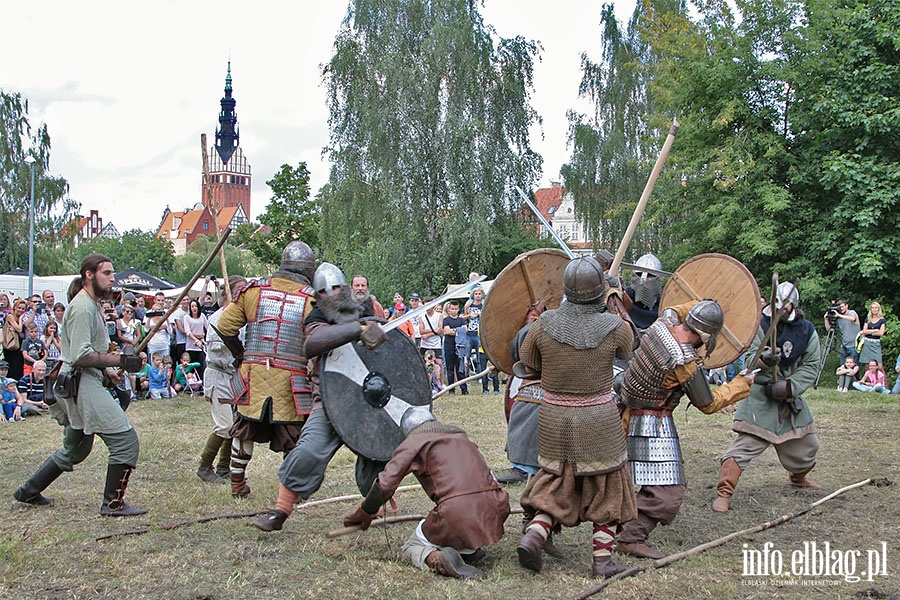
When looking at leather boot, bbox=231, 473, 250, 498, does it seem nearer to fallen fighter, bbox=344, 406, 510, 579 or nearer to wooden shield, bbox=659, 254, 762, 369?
fallen fighter, bbox=344, 406, 510, 579

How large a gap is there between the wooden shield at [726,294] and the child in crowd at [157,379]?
7888mm

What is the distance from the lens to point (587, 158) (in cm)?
2489

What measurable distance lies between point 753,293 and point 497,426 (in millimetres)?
3944

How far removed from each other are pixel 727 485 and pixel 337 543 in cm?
251

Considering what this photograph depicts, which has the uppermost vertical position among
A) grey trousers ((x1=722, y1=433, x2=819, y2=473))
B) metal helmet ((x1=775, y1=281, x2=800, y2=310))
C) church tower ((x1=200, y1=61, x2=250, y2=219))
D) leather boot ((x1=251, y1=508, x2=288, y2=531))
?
church tower ((x1=200, y1=61, x2=250, y2=219))

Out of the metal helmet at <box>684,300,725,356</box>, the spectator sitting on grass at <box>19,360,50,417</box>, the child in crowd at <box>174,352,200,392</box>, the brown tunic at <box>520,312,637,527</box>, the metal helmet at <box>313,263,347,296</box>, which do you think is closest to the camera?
the brown tunic at <box>520,312,637,527</box>

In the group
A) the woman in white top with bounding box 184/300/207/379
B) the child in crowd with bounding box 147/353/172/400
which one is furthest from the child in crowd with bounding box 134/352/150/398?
the woman in white top with bounding box 184/300/207/379

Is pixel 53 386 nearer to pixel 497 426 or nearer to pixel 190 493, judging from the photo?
pixel 190 493

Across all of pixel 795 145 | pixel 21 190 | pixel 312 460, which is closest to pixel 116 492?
pixel 312 460

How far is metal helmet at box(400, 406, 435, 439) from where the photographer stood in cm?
414

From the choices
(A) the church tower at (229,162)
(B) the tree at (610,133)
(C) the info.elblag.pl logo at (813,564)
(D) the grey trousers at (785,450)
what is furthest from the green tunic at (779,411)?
(A) the church tower at (229,162)

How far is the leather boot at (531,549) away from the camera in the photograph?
3.77m

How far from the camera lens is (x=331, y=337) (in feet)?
13.7

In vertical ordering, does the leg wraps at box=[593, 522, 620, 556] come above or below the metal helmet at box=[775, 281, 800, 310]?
below
